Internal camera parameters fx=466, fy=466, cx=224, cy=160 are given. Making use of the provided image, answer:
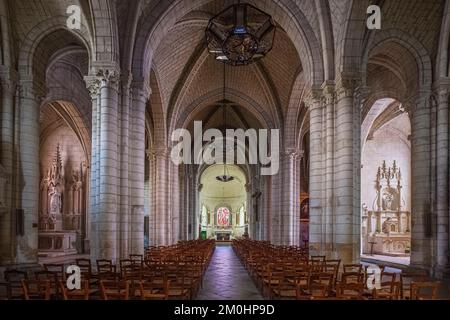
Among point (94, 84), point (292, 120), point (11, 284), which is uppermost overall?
point (292, 120)

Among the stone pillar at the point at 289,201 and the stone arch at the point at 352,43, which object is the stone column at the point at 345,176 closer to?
the stone arch at the point at 352,43

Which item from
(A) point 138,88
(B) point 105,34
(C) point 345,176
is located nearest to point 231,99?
(A) point 138,88

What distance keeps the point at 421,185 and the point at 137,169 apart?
10562 millimetres

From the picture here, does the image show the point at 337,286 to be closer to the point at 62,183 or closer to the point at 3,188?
the point at 3,188

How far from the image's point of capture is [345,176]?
52.7 ft

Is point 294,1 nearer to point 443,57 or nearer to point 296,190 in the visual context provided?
point 443,57

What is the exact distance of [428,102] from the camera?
57.1ft

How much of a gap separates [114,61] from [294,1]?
7.88 m

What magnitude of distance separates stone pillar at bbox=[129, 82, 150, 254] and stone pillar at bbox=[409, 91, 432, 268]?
10.3 m

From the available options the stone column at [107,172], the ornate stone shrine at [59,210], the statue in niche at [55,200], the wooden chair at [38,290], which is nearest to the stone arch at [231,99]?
the ornate stone shrine at [59,210]

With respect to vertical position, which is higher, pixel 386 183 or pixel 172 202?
pixel 386 183

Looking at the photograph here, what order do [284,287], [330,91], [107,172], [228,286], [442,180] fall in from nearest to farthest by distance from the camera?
[284,287] < [228,286] < [107,172] < [442,180] < [330,91]

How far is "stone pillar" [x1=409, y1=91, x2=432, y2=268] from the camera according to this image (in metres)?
17.2
